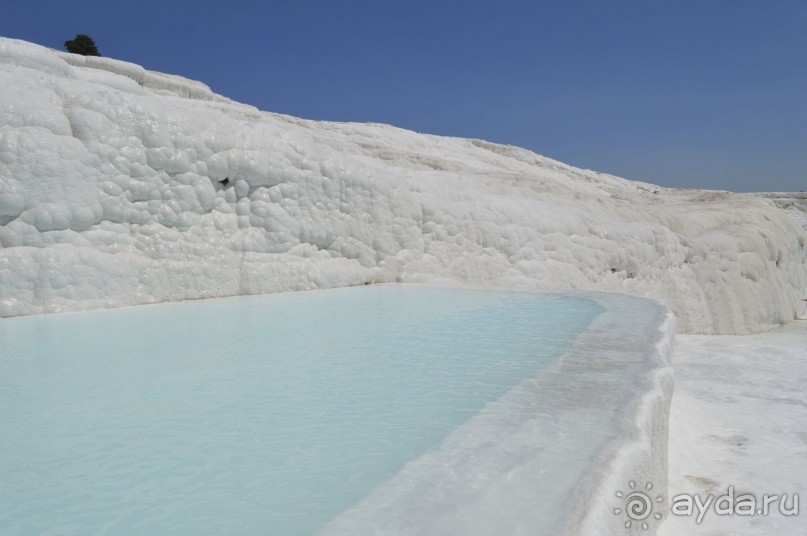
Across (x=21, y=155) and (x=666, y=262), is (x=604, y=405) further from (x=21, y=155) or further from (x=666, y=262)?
(x=666, y=262)

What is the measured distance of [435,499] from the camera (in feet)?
4.77

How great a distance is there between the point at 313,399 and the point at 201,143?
436cm

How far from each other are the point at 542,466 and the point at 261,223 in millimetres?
5148

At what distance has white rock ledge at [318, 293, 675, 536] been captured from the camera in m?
1.36

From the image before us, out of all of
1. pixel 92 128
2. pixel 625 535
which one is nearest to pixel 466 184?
pixel 92 128

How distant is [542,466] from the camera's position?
161cm
